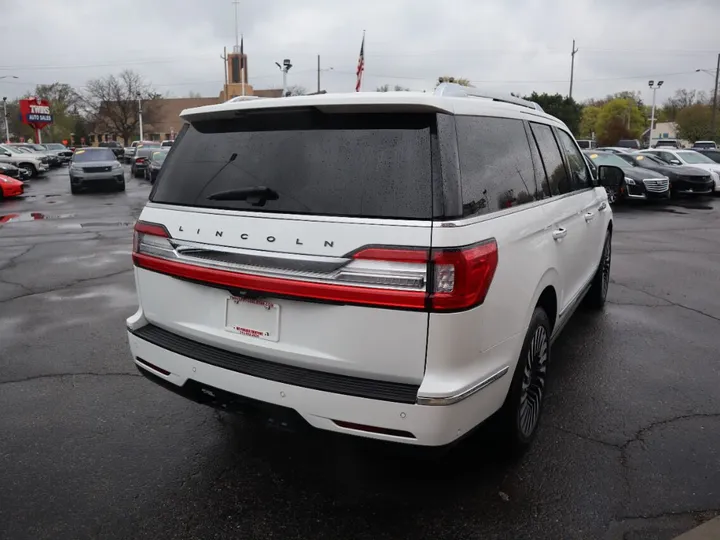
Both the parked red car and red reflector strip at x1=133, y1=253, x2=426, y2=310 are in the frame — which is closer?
red reflector strip at x1=133, y1=253, x2=426, y2=310

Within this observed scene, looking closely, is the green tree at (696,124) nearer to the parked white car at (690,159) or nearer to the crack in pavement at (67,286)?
the parked white car at (690,159)

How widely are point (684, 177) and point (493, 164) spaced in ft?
64.0

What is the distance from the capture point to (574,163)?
191 inches

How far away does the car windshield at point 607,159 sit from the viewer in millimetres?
19000

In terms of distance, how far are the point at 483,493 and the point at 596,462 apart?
2.46 feet

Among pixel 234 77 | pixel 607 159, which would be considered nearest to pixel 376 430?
pixel 607 159

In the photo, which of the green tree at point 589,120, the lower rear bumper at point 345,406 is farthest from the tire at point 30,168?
the green tree at point 589,120

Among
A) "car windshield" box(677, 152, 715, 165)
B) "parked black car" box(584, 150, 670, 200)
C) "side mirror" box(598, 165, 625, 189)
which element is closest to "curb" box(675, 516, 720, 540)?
"side mirror" box(598, 165, 625, 189)

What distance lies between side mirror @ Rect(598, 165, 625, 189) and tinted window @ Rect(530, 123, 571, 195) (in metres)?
1.80

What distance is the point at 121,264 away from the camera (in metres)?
8.74

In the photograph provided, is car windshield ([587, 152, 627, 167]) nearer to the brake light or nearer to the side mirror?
the side mirror

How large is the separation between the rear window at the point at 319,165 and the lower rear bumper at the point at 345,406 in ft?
2.51

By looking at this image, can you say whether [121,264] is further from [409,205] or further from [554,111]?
[554,111]

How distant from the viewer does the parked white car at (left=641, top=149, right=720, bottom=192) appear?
20.9 meters
